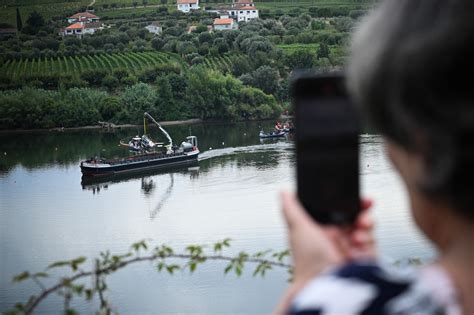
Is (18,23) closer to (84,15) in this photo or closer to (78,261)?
(84,15)

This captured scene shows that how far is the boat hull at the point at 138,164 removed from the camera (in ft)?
39.4

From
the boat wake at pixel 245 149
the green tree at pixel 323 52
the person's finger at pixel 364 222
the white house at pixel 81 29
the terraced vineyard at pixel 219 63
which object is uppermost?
the person's finger at pixel 364 222

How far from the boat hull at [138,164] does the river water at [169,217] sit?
0.20 meters

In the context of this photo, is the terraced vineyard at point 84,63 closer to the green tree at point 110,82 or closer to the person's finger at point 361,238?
the green tree at point 110,82

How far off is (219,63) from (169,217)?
1159cm

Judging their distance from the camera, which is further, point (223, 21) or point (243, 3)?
point (243, 3)

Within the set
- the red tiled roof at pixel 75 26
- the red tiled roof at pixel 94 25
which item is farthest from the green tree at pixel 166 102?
→ the red tiled roof at pixel 94 25

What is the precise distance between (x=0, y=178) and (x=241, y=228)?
575 centimetres

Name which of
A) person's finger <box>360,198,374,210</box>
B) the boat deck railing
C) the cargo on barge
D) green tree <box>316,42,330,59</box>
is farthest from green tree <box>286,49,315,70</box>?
A: person's finger <box>360,198,374,210</box>

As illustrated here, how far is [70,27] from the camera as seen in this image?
2325cm

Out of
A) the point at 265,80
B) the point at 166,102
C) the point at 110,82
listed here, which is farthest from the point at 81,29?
the point at 265,80

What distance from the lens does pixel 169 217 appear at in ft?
29.1

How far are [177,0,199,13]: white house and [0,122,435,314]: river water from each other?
11.2m

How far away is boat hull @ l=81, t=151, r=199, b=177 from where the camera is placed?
12008 mm
